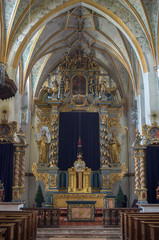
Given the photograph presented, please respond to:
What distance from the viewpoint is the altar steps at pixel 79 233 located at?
389 inches

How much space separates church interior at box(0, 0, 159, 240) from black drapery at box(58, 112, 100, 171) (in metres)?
0.06

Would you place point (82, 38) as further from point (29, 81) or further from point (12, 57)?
point (12, 57)

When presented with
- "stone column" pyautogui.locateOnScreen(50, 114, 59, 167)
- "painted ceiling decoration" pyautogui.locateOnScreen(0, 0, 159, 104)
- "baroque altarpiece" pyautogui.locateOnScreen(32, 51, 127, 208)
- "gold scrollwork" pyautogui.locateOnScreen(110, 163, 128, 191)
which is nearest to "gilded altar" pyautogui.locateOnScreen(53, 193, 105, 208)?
"baroque altarpiece" pyautogui.locateOnScreen(32, 51, 127, 208)

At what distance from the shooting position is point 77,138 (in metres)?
18.2

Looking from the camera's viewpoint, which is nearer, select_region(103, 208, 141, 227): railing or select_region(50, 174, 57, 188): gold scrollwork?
select_region(103, 208, 141, 227): railing

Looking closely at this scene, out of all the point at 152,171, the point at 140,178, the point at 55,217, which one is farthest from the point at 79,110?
the point at 55,217

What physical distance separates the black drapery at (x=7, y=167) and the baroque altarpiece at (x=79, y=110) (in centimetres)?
491

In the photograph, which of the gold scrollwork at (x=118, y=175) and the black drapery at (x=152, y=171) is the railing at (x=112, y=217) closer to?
the black drapery at (x=152, y=171)

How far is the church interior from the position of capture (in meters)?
12.7

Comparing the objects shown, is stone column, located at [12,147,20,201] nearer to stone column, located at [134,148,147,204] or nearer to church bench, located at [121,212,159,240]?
stone column, located at [134,148,147,204]

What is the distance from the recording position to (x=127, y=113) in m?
21.0

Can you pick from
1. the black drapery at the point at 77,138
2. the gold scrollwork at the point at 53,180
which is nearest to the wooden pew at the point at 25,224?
the gold scrollwork at the point at 53,180

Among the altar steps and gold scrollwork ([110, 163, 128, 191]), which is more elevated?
gold scrollwork ([110, 163, 128, 191])

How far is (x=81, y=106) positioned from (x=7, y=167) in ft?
24.2
